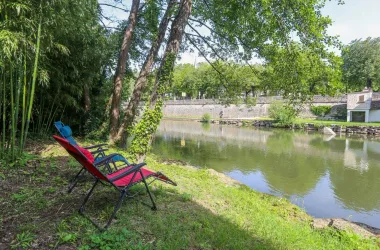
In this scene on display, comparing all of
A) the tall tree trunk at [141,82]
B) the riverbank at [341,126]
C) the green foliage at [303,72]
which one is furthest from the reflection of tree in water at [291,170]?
the riverbank at [341,126]

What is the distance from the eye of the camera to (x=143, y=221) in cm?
229

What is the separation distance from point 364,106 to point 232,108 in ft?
46.8

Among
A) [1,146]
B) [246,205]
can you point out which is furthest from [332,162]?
[1,146]

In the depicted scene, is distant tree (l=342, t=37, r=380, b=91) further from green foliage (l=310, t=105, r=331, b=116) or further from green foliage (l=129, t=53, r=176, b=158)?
green foliage (l=129, t=53, r=176, b=158)

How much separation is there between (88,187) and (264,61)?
20.4 feet

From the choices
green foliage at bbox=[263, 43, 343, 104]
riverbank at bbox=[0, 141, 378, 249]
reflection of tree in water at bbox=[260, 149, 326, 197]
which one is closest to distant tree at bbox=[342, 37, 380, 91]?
reflection of tree in water at bbox=[260, 149, 326, 197]

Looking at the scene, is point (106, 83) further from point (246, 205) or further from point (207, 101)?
point (207, 101)

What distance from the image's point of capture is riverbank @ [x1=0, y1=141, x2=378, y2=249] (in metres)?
1.94

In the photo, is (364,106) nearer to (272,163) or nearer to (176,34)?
(272,163)

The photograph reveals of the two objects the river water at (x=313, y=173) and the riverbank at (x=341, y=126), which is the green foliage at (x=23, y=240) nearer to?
the river water at (x=313, y=173)

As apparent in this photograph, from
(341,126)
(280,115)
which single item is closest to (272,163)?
(341,126)

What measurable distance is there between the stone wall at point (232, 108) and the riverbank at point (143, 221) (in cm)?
2121

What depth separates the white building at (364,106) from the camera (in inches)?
883

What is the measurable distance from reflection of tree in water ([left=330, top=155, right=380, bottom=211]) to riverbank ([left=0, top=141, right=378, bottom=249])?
9.76 ft
